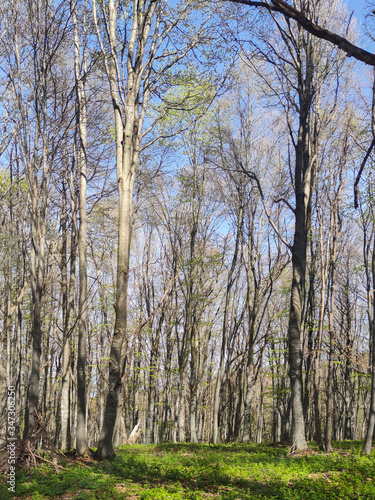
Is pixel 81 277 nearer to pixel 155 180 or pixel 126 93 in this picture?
pixel 126 93

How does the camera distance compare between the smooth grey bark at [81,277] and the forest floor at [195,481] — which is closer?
the forest floor at [195,481]

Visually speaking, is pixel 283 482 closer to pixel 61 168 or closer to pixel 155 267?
pixel 61 168

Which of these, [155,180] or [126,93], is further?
[155,180]

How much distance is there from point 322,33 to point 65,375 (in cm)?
968

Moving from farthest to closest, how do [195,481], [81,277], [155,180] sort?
[155,180]
[81,277]
[195,481]

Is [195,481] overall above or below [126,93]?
below

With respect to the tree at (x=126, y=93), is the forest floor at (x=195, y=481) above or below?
below

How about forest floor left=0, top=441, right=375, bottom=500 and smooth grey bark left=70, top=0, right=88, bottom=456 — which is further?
smooth grey bark left=70, top=0, right=88, bottom=456

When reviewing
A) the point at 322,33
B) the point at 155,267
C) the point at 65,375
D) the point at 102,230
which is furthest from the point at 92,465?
the point at 155,267

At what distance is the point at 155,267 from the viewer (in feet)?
64.5

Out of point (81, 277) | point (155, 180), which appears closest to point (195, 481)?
point (81, 277)

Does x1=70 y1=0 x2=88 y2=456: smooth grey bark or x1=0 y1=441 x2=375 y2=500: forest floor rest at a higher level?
x1=70 y1=0 x2=88 y2=456: smooth grey bark

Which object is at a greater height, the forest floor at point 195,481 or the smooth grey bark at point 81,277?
the smooth grey bark at point 81,277

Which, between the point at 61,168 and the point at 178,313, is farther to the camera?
the point at 178,313
